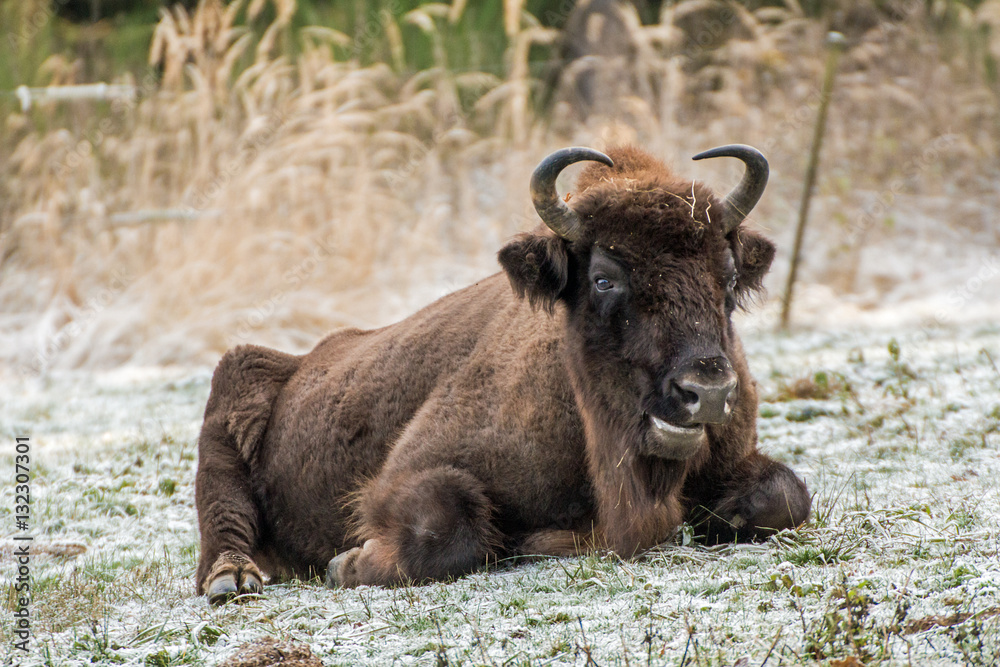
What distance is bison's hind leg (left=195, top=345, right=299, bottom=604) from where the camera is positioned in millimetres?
4840

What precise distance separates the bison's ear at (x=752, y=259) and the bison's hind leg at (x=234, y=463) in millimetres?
2683

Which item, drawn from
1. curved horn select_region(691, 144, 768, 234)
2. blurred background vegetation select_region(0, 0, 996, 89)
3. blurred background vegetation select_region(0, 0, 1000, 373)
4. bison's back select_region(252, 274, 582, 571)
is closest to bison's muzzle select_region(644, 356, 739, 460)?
bison's back select_region(252, 274, 582, 571)

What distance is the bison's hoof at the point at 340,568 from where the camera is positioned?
4605 mm

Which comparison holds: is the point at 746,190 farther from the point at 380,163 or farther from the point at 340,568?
the point at 380,163

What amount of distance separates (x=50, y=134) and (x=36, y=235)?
4.49ft

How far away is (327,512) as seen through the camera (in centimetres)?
534

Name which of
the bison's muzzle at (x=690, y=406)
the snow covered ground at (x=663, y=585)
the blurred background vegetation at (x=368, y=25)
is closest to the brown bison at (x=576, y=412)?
the bison's muzzle at (x=690, y=406)

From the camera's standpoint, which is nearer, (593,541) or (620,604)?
(620,604)

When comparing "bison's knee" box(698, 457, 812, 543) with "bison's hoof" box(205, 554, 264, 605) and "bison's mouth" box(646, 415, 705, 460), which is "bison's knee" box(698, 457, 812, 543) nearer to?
"bison's mouth" box(646, 415, 705, 460)

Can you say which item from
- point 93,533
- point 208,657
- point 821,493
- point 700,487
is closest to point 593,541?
point 700,487

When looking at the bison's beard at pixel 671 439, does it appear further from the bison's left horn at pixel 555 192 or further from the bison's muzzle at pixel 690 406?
the bison's left horn at pixel 555 192

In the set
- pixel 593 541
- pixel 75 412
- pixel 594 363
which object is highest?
pixel 594 363

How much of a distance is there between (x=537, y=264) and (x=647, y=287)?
567 mm

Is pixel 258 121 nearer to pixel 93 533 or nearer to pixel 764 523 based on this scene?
pixel 93 533
